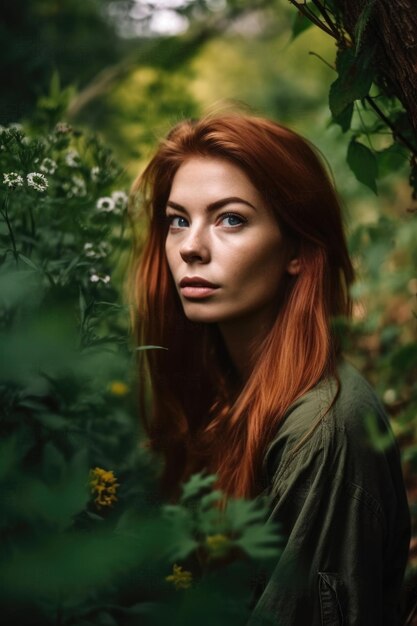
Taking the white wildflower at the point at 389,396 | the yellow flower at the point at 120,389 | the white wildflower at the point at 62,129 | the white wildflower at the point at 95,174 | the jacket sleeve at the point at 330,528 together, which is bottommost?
the white wildflower at the point at 389,396

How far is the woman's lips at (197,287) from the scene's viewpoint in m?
1.73

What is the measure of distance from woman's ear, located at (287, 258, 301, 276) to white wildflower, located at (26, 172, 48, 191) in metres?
0.71

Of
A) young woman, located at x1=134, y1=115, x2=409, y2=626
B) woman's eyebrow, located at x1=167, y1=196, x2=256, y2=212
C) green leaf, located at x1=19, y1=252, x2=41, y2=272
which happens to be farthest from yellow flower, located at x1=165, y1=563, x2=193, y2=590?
woman's eyebrow, located at x1=167, y1=196, x2=256, y2=212

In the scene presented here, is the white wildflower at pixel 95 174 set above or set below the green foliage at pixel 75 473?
above

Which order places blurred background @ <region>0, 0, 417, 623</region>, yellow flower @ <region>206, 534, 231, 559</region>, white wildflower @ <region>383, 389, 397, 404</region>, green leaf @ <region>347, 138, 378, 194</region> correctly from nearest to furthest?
yellow flower @ <region>206, 534, 231, 559</region> → green leaf @ <region>347, 138, 378, 194</region> → blurred background @ <region>0, 0, 417, 623</region> → white wildflower @ <region>383, 389, 397, 404</region>

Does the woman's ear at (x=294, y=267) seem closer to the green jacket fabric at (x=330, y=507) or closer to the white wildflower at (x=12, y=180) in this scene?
the green jacket fabric at (x=330, y=507)

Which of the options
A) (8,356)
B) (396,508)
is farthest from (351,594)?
(8,356)

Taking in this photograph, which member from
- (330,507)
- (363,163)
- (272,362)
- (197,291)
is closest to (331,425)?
(330,507)

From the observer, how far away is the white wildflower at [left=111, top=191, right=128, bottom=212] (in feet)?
6.11

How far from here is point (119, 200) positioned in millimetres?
1890

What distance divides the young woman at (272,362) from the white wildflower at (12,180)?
52 centimetres

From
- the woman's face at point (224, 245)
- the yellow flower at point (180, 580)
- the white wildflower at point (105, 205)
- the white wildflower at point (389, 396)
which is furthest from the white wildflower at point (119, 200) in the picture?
the white wildflower at point (389, 396)

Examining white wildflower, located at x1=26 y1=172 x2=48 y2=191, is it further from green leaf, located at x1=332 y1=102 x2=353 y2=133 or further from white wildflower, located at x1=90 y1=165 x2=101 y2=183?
→ green leaf, located at x1=332 y1=102 x2=353 y2=133

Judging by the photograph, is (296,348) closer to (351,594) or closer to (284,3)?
(351,594)
